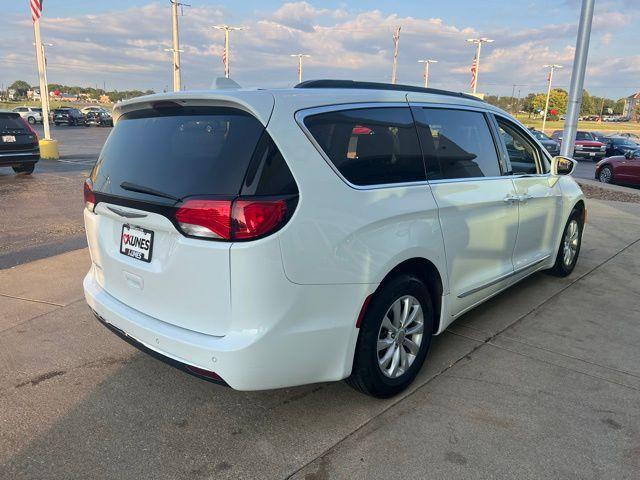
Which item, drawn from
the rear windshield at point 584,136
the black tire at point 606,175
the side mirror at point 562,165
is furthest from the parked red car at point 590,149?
the side mirror at point 562,165

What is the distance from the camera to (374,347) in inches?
114

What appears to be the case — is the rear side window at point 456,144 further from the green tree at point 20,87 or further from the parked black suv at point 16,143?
the green tree at point 20,87

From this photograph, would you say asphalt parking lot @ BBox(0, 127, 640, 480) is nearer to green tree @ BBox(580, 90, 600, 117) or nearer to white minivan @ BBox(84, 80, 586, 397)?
white minivan @ BBox(84, 80, 586, 397)

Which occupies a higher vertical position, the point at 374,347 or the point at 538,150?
the point at 538,150

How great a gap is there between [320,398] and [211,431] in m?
0.68

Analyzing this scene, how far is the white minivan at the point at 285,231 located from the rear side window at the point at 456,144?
2cm

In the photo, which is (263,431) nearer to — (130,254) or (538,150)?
(130,254)

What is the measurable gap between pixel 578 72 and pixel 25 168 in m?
13.7

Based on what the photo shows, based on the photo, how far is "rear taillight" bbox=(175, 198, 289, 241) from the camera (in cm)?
236

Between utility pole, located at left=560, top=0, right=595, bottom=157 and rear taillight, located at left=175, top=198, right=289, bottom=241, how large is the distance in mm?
10942

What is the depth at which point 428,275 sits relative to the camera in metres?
3.32

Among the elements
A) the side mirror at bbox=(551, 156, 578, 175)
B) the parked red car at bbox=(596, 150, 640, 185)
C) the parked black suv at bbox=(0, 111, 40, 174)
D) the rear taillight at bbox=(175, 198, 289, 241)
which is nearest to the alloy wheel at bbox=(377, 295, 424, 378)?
the rear taillight at bbox=(175, 198, 289, 241)

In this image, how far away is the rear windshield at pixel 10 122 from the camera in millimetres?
12797

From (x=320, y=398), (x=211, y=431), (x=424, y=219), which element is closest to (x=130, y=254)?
(x=211, y=431)
